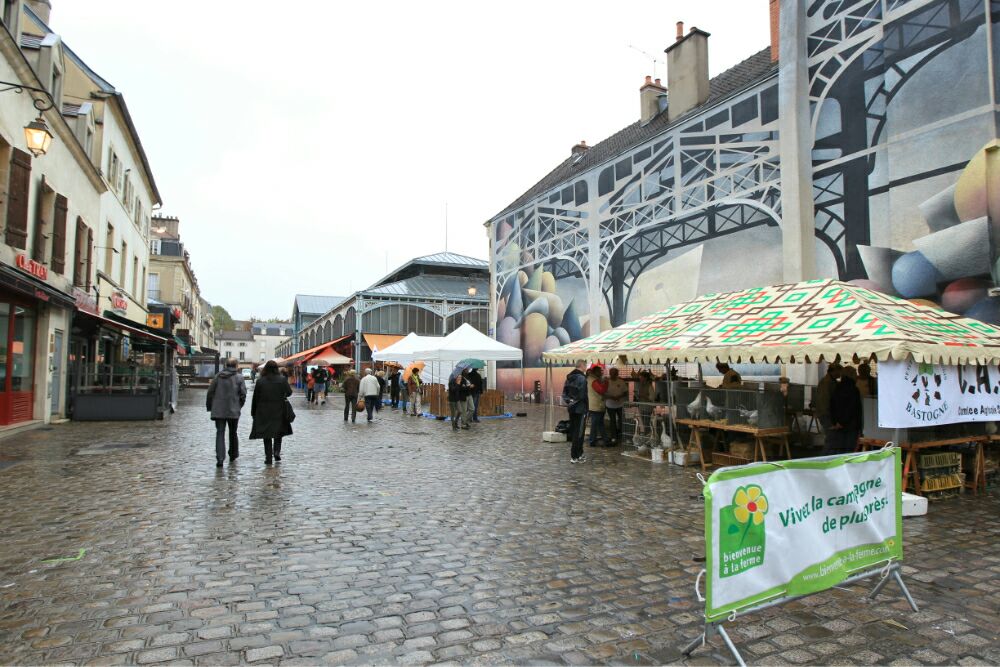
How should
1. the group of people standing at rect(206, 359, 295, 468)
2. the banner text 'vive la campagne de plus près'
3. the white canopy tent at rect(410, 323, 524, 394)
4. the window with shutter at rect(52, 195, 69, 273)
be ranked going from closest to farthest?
the banner text 'vive la campagne de plus près', the group of people standing at rect(206, 359, 295, 468), the window with shutter at rect(52, 195, 69, 273), the white canopy tent at rect(410, 323, 524, 394)

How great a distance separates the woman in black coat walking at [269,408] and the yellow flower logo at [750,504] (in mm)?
7572

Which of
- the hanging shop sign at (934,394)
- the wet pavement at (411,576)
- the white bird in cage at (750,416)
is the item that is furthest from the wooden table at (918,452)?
the white bird in cage at (750,416)

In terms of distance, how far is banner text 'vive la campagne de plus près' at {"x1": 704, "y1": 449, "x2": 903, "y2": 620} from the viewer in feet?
10.1

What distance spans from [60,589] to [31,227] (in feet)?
41.2

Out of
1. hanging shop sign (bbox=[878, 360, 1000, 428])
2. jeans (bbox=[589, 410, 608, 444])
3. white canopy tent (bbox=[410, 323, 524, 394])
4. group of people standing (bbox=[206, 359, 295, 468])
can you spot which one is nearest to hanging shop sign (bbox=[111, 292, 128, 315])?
Answer: white canopy tent (bbox=[410, 323, 524, 394])

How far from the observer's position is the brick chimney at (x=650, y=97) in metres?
22.7

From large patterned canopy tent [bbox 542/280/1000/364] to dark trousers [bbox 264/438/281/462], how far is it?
18.1ft

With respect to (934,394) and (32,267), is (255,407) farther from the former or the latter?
(934,394)

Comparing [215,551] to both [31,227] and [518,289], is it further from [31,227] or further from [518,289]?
[518,289]

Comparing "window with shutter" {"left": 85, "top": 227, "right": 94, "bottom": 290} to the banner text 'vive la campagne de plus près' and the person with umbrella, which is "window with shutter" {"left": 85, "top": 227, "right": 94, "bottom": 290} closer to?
the person with umbrella

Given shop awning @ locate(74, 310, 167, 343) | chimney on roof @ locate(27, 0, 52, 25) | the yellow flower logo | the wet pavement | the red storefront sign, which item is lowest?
the wet pavement

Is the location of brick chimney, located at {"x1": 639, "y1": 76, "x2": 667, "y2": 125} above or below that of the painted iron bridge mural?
above

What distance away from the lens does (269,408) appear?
9375 mm

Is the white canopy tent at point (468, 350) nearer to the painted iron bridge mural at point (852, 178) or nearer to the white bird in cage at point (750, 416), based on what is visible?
the painted iron bridge mural at point (852, 178)
